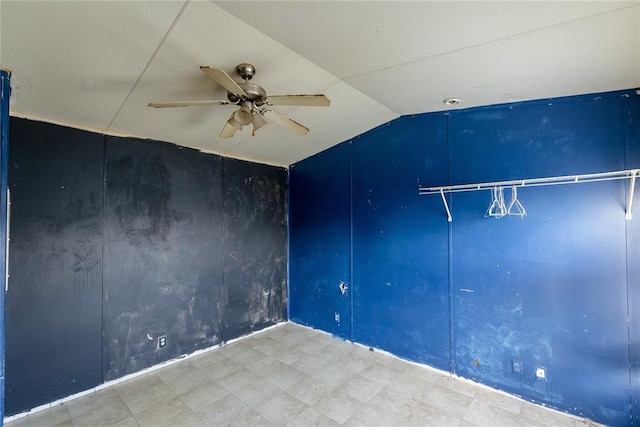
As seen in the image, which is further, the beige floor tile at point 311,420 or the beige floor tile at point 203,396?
the beige floor tile at point 203,396

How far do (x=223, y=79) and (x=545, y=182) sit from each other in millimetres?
2599

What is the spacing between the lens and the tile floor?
2.19 metres

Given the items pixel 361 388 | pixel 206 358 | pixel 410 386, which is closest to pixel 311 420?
pixel 361 388

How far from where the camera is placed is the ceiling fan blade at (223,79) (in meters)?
1.42

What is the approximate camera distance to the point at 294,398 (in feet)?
8.13

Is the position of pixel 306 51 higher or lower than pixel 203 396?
higher

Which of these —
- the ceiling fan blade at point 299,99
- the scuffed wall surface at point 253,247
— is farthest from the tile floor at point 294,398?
the ceiling fan blade at point 299,99

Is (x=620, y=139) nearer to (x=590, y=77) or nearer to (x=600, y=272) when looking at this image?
(x=590, y=77)

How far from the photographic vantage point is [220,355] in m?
3.26

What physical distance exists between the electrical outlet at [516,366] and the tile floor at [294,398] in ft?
0.79

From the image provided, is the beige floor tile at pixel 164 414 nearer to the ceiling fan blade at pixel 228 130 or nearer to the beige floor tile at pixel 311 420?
the beige floor tile at pixel 311 420

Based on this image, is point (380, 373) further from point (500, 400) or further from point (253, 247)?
point (253, 247)

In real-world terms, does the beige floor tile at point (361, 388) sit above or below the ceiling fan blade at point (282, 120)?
below

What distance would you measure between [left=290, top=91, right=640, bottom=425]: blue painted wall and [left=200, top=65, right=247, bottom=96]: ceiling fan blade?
208cm
